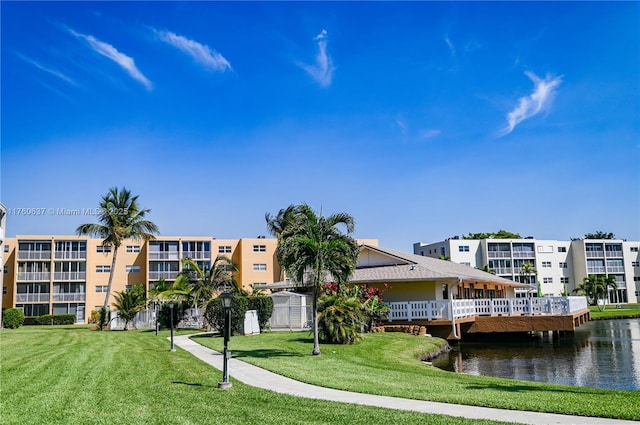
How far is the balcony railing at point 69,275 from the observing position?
194 feet

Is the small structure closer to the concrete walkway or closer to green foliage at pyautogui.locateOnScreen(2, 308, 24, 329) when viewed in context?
the concrete walkway

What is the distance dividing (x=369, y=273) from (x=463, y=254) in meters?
56.6

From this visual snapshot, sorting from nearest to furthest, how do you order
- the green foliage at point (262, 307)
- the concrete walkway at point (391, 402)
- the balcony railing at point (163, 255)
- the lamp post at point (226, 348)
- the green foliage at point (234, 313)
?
the concrete walkway at point (391, 402)
the lamp post at point (226, 348)
the green foliage at point (234, 313)
the green foliage at point (262, 307)
the balcony railing at point (163, 255)

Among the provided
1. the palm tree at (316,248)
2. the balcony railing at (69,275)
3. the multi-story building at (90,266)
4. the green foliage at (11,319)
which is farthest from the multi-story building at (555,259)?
the palm tree at (316,248)

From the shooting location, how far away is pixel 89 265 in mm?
60750

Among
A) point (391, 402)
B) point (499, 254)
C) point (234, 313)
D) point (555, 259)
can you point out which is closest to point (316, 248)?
point (391, 402)

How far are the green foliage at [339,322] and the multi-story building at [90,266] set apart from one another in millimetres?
34106

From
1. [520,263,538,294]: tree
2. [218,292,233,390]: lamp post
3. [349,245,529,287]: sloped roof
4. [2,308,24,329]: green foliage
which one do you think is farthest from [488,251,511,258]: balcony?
[218,292,233,390]: lamp post

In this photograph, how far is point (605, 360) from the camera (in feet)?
68.7

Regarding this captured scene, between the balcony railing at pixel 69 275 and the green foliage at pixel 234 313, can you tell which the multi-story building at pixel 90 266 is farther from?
the green foliage at pixel 234 313

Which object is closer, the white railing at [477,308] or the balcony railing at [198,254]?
the white railing at [477,308]

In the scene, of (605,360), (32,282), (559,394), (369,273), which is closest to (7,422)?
(559,394)

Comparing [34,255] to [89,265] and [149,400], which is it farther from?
[149,400]

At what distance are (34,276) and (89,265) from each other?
17.7 feet
